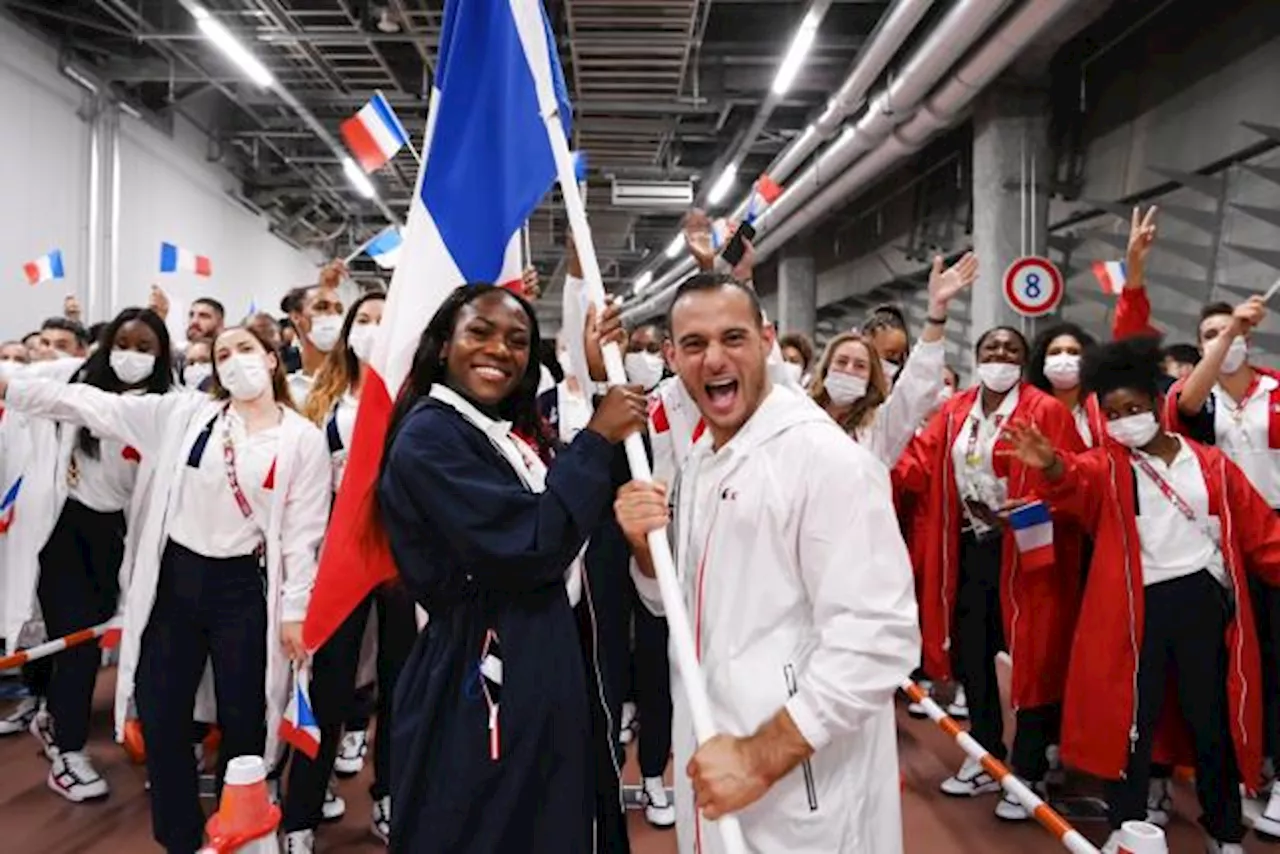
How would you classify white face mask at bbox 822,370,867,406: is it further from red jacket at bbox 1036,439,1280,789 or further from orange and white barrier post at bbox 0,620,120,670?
orange and white barrier post at bbox 0,620,120,670

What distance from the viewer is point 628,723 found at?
4.34 metres

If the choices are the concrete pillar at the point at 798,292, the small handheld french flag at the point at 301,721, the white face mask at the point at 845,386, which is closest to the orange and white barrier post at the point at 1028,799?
the white face mask at the point at 845,386

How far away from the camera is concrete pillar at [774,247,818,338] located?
1452 cm

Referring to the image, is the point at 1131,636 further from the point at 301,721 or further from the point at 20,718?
the point at 20,718

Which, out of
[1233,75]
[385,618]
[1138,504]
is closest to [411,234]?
[385,618]

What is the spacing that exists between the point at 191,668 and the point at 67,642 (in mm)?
1276

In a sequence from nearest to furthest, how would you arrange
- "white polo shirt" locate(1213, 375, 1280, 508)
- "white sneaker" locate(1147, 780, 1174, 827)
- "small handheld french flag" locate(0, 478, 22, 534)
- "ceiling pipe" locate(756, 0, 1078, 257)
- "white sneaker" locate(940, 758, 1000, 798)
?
"white sneaker" locate(1147, 780, 1174, 827) → "white polo shirt" locate(1213, 375, 1280, 508) → "white sneaker" locate(940, 758, 1000, 798) → "small handheld french flag" locate(0, 478, 22, 534) → "ceiling pipe" locate(756, 0, 1078, 257)

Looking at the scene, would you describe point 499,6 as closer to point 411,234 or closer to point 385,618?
point 411,234

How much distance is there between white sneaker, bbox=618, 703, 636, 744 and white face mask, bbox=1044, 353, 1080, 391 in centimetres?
242

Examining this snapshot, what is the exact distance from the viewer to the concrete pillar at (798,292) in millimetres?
14523

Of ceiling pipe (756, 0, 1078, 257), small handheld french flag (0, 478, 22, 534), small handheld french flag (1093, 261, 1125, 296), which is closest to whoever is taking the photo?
small handheld french flag (0, 478, 22, 534)

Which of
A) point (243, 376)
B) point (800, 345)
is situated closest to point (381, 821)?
point (243, 376)

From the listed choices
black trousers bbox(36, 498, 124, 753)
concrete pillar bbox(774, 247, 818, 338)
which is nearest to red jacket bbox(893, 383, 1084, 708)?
black trousers bbox(36, 498, 124, 753)

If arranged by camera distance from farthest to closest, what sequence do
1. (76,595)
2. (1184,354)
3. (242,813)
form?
1. (1184,354)
2. (76,595)
3. (242,813)
